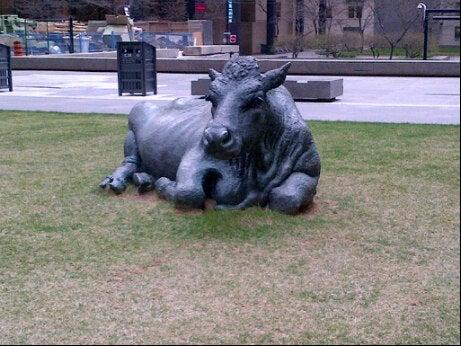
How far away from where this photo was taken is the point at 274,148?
638 cm

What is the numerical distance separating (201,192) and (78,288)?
1.73m

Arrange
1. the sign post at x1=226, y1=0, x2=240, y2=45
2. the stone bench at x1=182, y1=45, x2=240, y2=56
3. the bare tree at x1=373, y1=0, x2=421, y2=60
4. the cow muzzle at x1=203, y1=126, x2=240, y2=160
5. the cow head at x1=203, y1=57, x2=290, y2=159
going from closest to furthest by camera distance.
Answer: the cow muzzle at x1=203, y1=126, x2=240, y2=160
the cow head at x1=203, y1=57, x2=290, y2=159
the bare tree at x1=373, y1=0, x2=421, y2=60
the sign post at x1=226, y1=0, x2=240, y2=45
the stone bench at x1=182, y1=45, x2=240, y2=56

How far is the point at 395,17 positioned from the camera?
13.2 m

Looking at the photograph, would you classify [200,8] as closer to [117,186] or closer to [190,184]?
[117,186]

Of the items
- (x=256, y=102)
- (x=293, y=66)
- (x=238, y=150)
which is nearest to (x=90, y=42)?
(x=293, y=66)

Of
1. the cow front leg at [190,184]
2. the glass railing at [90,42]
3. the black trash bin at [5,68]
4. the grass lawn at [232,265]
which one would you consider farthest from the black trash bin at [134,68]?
the glass railing at [90,42]

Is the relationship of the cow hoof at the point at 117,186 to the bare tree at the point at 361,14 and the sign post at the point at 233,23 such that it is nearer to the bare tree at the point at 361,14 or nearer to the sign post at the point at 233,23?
the bare tree at the point at 361,14

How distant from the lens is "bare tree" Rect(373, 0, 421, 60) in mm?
12691

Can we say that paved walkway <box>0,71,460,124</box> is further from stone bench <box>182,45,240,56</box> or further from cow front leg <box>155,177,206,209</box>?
stone bench <box>182,45,240,56</box>

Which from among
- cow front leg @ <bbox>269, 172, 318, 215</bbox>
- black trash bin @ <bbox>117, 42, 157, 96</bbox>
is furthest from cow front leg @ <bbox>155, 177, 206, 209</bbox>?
black trash bin @ <bbox>117, 42, 157, 96</bbox>

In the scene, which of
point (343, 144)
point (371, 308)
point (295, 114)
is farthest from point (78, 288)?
point (343, 144)

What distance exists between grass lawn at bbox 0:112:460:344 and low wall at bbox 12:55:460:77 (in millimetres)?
15903

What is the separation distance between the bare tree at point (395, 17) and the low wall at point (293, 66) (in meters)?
1.26

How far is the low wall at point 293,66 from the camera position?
25.2m
